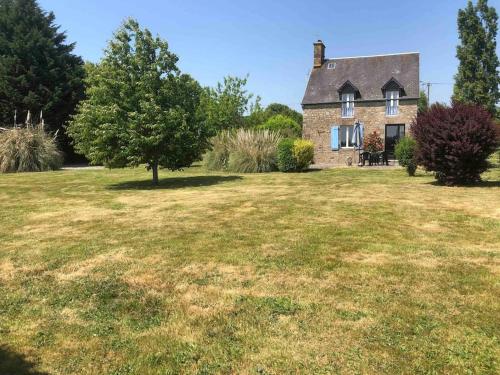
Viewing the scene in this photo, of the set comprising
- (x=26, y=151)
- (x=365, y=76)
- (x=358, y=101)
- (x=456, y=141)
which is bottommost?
(x=456, y=141)

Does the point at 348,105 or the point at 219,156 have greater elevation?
the point at 348,105

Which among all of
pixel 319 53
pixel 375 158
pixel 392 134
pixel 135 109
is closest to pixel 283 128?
pixel 319 53

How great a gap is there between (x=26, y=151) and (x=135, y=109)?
9795 millimetres

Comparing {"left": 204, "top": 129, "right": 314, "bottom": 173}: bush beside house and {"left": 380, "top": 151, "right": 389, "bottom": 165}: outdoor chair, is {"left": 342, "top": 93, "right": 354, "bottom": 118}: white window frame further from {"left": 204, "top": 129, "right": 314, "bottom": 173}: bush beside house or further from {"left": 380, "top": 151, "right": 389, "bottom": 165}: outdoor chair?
{"left": 204, "top": 129, "right": 314, "bottom": 173}: bush beside house

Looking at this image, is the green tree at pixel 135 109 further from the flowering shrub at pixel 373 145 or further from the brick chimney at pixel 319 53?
the brick chimney at pixel 319 53

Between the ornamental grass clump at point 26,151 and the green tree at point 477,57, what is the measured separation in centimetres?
3351

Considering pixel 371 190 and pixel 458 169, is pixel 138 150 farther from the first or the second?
pixel 458 169

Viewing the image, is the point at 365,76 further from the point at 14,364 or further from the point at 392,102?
the point at 14,364

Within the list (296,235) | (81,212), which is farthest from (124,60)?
(296,235)

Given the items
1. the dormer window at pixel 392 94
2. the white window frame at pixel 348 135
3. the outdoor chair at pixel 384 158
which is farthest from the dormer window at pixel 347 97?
the outdoor chair at pixel 384 158

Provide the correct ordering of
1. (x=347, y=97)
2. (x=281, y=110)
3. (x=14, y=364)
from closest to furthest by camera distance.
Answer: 1. (x=14, y=364)
2. (x=347, y=97)
3. (x=281, y=110)

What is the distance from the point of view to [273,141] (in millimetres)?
18297

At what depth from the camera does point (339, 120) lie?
94.9 feet

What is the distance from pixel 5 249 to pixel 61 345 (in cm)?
300
